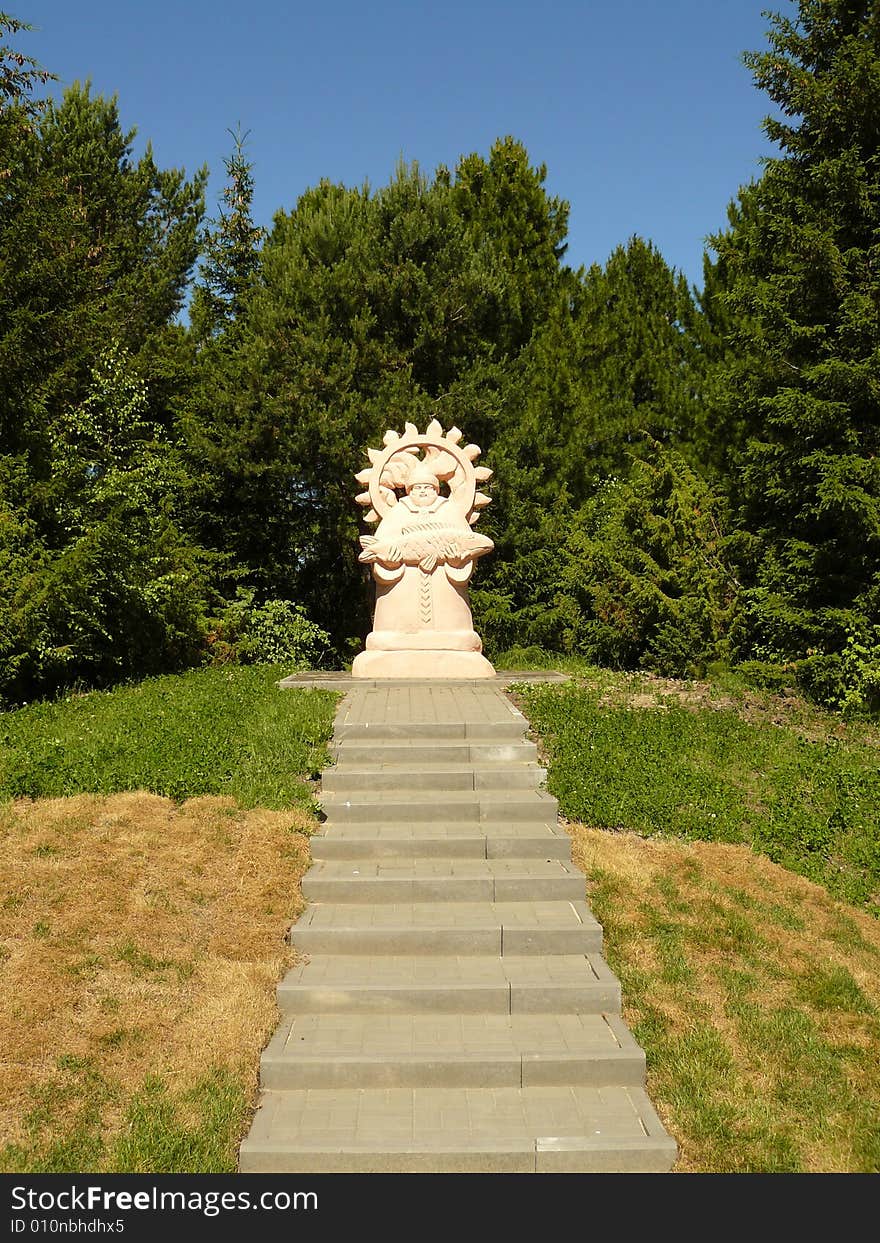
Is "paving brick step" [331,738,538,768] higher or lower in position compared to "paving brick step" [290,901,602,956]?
higher

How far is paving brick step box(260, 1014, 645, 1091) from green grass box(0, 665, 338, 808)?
2324mm

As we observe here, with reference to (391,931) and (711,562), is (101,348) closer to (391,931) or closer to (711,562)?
(711,562)

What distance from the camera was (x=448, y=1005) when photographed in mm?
4281

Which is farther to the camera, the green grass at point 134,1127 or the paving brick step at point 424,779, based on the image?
the paving brick step at point 424,779

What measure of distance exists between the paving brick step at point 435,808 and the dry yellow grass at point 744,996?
1.21 ft

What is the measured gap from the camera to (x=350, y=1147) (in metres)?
3.42

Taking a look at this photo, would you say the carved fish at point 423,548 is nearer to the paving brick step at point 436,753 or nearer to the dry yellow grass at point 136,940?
the paving brick step at point 436,753

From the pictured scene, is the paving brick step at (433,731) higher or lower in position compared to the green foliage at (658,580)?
lower

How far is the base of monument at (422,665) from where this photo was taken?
34.0 ft

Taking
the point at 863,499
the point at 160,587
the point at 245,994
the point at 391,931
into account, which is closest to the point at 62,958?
the point at 245,994

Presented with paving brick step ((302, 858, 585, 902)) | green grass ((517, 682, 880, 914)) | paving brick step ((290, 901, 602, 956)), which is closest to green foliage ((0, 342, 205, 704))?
green grass ((517, 682, 880, 914))

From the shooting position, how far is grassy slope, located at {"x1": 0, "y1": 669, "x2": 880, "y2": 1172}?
3.55m

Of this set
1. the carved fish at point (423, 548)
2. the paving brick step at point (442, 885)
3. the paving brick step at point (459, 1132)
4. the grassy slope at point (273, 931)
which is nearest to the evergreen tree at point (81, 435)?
the grassy slope at point (273, 931)

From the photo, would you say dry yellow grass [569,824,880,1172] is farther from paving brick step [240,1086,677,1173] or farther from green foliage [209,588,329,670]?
green foliage [209,588,329,670]
